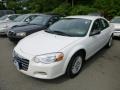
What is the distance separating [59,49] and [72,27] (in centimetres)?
135

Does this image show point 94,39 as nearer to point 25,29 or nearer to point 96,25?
point 96,25

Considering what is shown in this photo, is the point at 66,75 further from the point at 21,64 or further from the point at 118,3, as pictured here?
the point at 118,3

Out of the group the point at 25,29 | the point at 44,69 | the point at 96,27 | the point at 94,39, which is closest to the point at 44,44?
the point at 44,69

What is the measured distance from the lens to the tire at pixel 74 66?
12.8 ft

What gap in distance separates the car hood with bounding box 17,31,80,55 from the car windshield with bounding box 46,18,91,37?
0.92 feet

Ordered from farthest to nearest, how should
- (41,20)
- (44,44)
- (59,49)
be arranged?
(41,20) < (44,44) < (59,49)

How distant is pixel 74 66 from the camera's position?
410cm

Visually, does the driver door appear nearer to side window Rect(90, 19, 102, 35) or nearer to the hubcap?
side window Rect(90, 19, 102, 35)

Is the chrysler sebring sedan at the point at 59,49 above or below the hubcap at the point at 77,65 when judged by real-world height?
above

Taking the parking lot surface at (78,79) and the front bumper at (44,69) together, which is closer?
the front bumper at (44,69)

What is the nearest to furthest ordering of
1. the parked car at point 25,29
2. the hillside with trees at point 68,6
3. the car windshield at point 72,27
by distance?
the car windshield at point 72,27
the parked car at point 25,29
the hillside with trees at point 68,6

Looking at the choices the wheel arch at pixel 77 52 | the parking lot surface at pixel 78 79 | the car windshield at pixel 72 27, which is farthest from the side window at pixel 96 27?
the parking lot surface at pixel 78 79

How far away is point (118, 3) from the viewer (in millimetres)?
18359

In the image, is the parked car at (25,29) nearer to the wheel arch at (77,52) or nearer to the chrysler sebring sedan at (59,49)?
the chrysler sebring sedan at (59,49)
